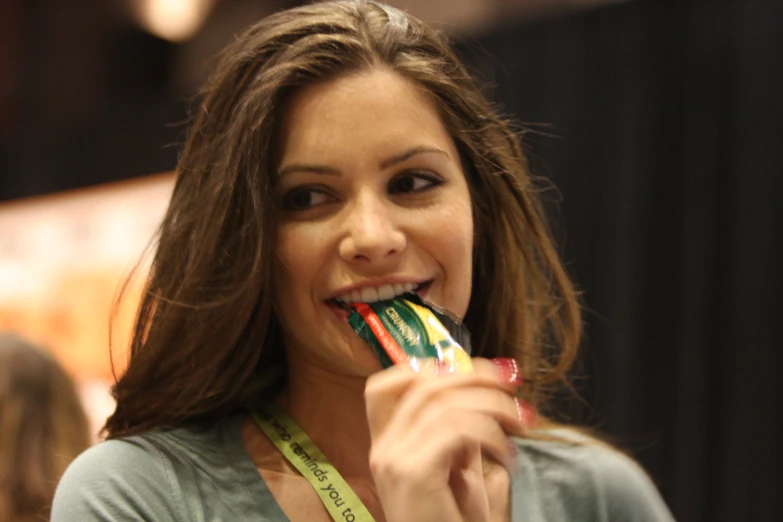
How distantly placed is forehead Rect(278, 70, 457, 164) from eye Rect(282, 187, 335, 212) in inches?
1.7

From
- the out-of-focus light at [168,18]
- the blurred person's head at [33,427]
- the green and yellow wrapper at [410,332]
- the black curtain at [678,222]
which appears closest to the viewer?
the green and yellow wrapper at [410,332]

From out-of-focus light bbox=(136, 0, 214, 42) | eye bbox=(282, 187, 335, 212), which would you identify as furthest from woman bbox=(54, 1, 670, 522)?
out-of-focus light bbox=(136, 0, 214, 42)

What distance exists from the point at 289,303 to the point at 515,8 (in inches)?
71.2

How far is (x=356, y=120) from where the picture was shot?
3.64 feet

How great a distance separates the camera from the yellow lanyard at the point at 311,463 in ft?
3.60

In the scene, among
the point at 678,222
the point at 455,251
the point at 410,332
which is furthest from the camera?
the point at 678,222

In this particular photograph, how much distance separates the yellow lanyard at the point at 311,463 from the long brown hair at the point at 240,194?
6cm

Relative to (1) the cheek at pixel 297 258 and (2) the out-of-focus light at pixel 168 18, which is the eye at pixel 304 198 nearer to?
(1) the cheek at pixel 297 258

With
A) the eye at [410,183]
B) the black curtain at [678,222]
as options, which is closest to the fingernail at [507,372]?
the eye at [410,183]

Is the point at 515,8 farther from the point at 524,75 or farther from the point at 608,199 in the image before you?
the point at 608,199

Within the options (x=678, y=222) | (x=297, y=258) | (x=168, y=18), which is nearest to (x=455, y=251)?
(x=297, y=258)

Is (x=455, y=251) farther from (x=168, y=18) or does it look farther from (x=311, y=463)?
(x=168, y=18)

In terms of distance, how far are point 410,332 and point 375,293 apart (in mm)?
85

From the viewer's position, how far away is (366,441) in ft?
3.92
